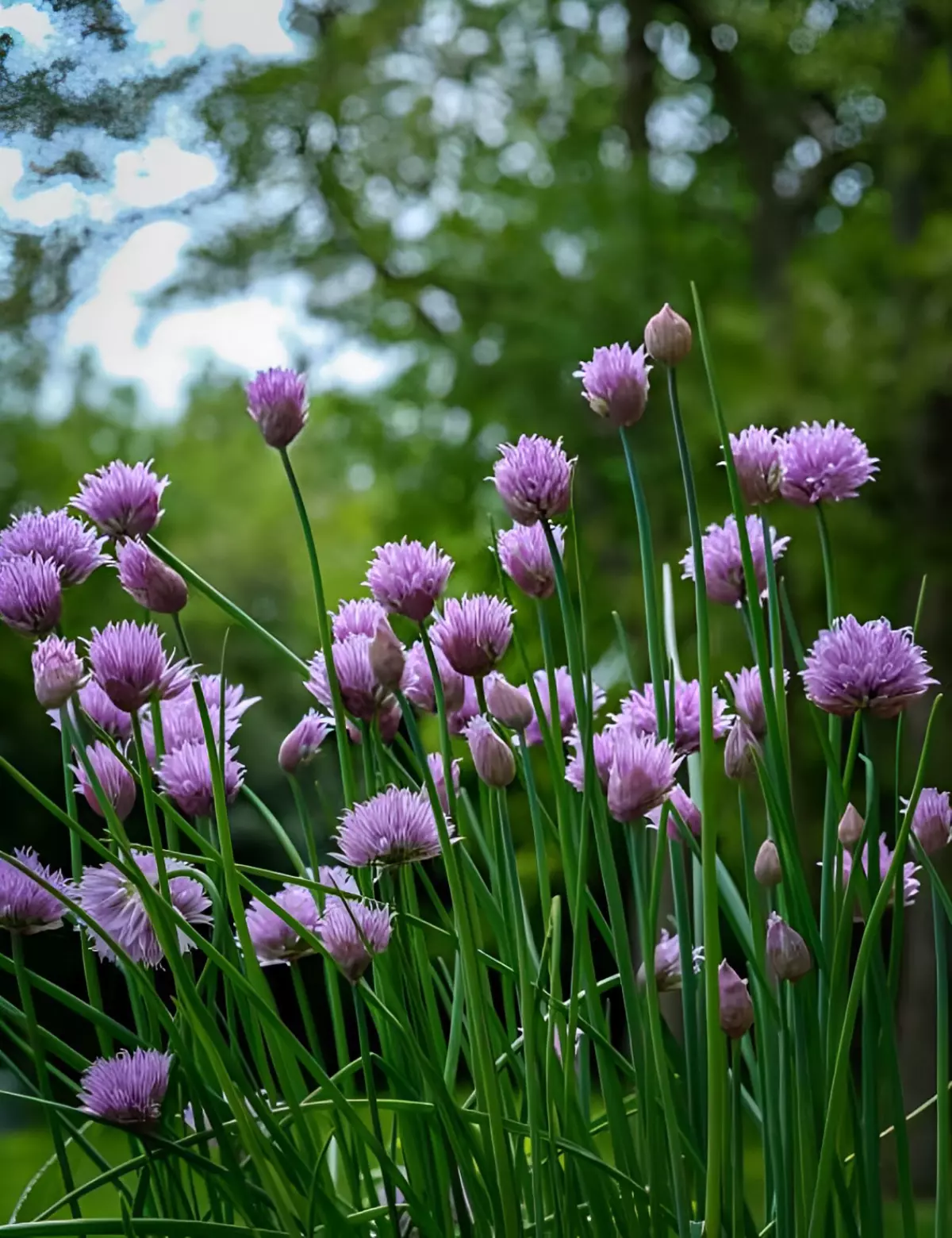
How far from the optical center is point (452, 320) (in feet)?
8.65

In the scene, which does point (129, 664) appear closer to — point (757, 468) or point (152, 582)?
point (152, 582)

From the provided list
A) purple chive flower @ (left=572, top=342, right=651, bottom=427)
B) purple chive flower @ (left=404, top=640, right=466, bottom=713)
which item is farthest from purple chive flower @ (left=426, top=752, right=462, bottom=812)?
purple chive flower @ (left=572, top=342, right=651, bottom=427)

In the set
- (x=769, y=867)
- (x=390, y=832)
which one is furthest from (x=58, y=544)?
(x=769, y=867)

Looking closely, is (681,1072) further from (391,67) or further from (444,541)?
(391,67)

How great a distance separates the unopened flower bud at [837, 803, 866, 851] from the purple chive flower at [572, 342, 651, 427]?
143 mm

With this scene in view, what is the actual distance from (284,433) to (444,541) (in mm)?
1771

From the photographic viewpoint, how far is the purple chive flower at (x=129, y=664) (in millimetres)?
327

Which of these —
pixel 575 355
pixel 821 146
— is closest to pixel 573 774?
pixel 575 355

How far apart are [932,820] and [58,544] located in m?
0.28

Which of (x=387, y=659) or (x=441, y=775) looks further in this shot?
(x=441, y=775)

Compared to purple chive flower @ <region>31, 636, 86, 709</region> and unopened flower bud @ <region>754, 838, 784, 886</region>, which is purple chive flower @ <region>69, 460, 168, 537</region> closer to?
purple chive flower @ <region>31, 636, 86, 709</region>

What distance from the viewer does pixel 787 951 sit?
0.36 meters

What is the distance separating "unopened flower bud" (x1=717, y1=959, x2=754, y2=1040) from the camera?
377 millimetres

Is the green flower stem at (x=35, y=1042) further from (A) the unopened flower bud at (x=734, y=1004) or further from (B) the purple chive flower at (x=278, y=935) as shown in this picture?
(A) the unopened flower bud at (x=734, y=1004)
